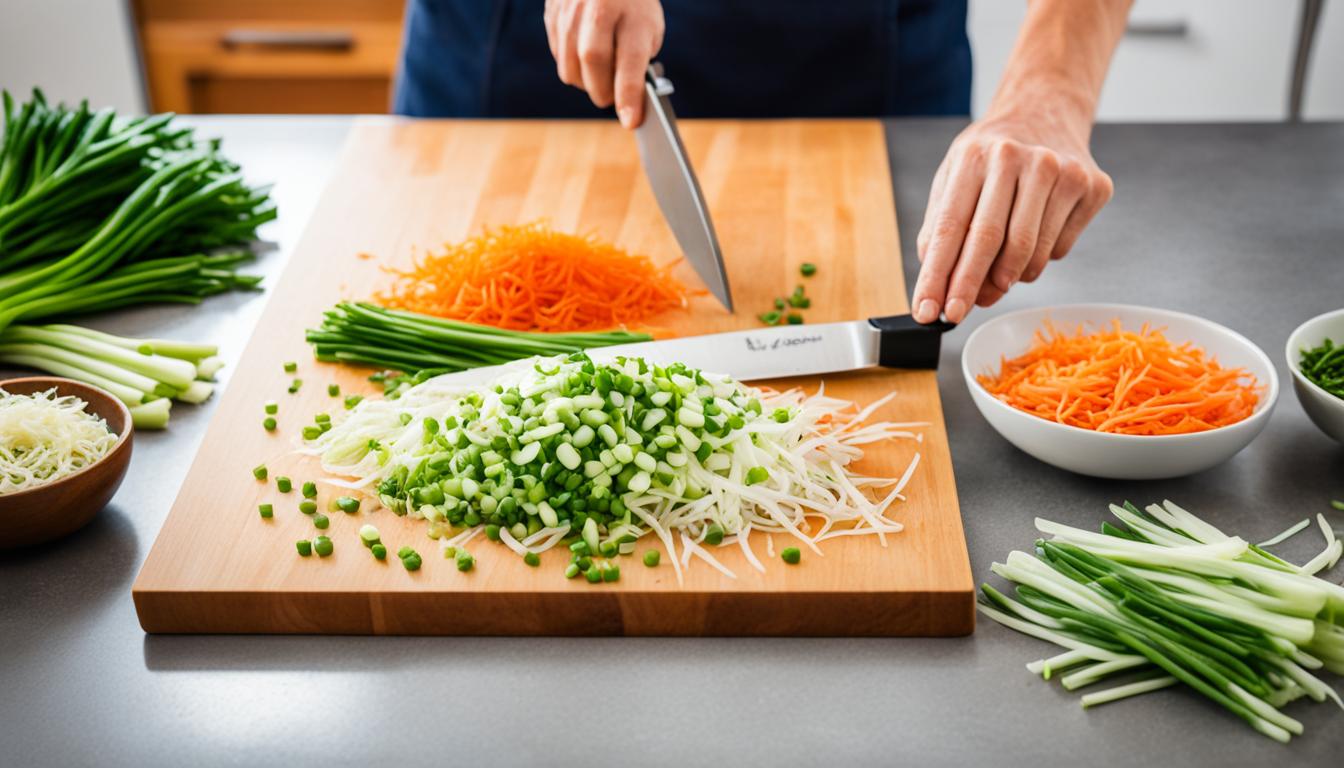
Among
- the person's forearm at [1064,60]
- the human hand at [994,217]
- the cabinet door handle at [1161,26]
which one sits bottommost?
the cabinet door handle at [1161,26]

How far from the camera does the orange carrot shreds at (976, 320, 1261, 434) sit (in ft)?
4.91

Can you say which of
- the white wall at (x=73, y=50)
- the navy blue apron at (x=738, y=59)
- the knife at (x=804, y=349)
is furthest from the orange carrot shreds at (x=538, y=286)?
the white wall at (x=73, y=50)

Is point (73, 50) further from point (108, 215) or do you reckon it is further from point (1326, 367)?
point (1326, 367)

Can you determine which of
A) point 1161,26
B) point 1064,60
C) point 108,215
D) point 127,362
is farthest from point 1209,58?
point 127,362

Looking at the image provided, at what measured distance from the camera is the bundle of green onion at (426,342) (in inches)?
69.3

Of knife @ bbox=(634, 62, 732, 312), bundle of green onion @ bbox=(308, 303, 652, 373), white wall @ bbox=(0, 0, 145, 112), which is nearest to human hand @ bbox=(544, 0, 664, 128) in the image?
knife @ bbox=(634, 62, 732, 312)

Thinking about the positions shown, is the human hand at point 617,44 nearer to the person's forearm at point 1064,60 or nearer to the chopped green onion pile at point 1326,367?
the person's forearm at point 1064,60

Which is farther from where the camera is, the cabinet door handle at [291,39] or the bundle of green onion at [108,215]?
the cabinet door handle at [291,39]

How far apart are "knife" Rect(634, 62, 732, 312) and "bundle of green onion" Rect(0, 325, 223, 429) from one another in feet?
2.43

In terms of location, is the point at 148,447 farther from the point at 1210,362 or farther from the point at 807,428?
the point at 1210,362

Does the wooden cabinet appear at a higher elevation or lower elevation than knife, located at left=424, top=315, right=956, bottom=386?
lower

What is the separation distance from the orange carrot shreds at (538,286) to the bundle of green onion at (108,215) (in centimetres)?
36

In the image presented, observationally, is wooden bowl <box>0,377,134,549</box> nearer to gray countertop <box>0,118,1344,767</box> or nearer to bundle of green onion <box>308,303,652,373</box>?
gray countertop <box>0,118,1344,767</box>

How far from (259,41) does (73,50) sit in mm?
667
